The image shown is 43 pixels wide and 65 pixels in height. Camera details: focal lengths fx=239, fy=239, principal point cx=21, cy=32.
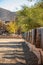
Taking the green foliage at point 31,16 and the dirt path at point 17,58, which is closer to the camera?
the dirt path at point 17,58

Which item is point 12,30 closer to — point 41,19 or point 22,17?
point 22,17

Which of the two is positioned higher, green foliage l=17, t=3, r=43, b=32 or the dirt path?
green foliage l=17, t=3, r=43, b=32

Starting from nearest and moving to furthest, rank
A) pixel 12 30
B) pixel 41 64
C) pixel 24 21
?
pixel 41 64 < pixel 24 21 < pixel 12 30

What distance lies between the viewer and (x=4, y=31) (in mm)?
123375

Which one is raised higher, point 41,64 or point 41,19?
point 41,19

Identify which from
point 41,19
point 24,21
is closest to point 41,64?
point 41,19

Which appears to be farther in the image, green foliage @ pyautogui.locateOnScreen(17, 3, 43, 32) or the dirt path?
green foliage @ pyautogui.locateOnScreen(17, 3, 43, 32)

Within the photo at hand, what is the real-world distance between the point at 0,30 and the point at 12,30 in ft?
24.6

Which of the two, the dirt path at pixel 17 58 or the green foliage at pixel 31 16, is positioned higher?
the green foliage at pixel 31 16

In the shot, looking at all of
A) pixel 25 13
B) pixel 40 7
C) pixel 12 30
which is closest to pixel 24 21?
pixel 25 13

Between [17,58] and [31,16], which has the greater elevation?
[31,16]

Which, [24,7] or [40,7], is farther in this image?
[24,7]

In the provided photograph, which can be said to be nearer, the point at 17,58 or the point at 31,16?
the point at 17,58

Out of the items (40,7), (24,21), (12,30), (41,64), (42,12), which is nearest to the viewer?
(41,64)
